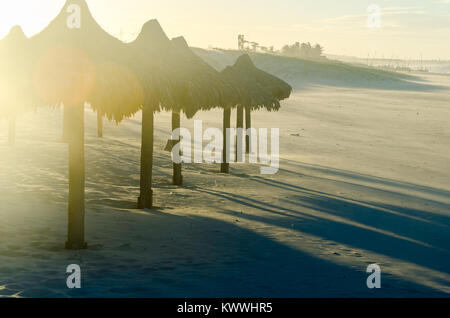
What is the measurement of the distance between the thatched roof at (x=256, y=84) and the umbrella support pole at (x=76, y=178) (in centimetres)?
1148

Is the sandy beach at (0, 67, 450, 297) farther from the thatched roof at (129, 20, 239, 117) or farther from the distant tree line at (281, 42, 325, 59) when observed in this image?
the distant tree line at (281, 42, 325, 59)

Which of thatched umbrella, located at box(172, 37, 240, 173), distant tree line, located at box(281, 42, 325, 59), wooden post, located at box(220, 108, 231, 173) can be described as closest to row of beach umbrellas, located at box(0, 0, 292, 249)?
thatched umbrella, located at box(172, 37, 240, 173)

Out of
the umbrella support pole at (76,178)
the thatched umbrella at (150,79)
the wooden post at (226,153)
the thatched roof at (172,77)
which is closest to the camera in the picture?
the umbrella support pole at (76,178)

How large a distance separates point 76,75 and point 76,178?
4.63 feet

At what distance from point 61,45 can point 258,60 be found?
78.0 meters

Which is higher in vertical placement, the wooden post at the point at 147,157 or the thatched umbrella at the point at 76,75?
the thatched umbrella at the point at 76,75

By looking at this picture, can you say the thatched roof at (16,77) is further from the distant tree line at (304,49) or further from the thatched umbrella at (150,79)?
the distant tree line at (304,49)

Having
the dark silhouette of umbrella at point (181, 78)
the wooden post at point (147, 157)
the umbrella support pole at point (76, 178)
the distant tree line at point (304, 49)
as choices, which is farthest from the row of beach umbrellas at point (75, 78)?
the distant tree line at point (304, 49)

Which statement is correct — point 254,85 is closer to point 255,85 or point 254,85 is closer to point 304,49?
point 255,85

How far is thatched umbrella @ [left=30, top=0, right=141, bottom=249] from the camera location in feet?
25.3

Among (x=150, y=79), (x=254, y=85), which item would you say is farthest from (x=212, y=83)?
(x=254, y=85)

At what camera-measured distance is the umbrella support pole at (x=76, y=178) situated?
7.91 metres

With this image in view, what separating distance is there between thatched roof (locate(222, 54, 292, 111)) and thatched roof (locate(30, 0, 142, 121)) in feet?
35.8

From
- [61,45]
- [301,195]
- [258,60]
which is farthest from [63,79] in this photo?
[258,60]
